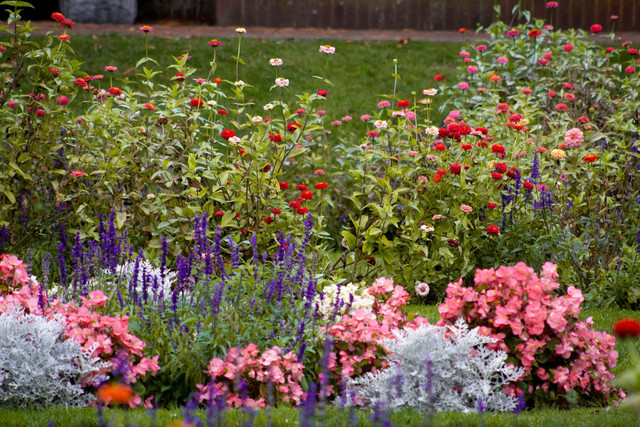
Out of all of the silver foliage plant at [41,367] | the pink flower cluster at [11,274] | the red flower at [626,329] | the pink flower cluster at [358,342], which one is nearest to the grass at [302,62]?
the pink flower cluster at [11,274]

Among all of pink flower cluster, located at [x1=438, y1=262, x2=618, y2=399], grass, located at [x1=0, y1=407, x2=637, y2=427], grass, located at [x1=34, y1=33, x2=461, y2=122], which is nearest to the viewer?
grass, located at [x1=0, y1=407, x2=637, y2=427]

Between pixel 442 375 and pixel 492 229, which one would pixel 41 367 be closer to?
pixel 442 375

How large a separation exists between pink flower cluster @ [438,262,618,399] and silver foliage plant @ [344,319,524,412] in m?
0.10

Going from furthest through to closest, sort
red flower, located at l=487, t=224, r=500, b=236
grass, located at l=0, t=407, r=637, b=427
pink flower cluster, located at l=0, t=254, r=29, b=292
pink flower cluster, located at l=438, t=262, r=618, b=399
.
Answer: red flower, located at l=487, t=224, r=500, b=236, pink flower cluster, located at l=0, t=254, r=29, b=292, pink flower cluster, located at l=438, t=262, r=618, b=399, grass, located at l=0, t=407, r=637, b=427

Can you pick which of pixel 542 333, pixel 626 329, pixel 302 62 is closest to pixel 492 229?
pixel 542 333

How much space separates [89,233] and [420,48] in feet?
28.5

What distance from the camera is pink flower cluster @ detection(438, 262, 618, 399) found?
3.38 meters

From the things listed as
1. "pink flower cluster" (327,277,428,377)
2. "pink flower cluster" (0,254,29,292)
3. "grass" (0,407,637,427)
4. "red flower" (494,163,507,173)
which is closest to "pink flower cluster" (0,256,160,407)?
"grass" (0,407,637,427)

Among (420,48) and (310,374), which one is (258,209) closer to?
(310,374)

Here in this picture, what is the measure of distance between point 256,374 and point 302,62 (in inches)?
355

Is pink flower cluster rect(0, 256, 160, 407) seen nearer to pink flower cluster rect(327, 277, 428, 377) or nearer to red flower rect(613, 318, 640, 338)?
pink flower cluster rect(327, 277, 428, 377)

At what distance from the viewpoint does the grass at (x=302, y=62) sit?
10.9 metres

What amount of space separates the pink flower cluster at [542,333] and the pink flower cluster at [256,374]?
3.00ft

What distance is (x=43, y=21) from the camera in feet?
45.1
